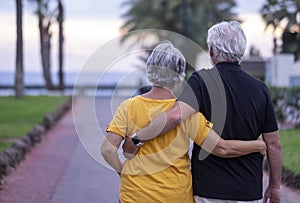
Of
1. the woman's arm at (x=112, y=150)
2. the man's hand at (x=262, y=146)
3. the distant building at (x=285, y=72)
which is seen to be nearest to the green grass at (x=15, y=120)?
the woman's arm at (x=112, y=150)

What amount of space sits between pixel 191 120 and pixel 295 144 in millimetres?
9520

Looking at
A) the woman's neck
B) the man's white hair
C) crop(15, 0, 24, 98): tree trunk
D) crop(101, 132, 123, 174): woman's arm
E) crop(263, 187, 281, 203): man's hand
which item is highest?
the man's white hair

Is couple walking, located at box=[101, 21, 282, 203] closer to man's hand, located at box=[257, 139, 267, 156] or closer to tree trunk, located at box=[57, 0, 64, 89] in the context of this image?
man's hand, located at box=[257, 139, 267, 156]

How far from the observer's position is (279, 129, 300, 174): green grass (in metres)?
10.2

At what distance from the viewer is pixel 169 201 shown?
3.81 m

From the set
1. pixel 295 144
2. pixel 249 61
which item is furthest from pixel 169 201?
pixel 249 61

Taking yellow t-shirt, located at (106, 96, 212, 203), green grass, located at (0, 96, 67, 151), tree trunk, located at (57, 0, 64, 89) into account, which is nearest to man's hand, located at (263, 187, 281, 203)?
yellow t-shirt, located at (106, 96, 212, 203)

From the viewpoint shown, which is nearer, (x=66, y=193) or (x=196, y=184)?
(x=196, y=184)

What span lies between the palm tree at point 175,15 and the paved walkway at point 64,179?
2741cm

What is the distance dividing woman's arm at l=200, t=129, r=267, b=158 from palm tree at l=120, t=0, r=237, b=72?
36.5m

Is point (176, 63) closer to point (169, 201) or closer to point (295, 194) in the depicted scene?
point (169, 201)

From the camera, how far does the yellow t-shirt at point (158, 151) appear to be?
3773mm

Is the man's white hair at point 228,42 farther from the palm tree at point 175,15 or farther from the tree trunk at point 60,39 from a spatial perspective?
the tree trunk at point 60,39

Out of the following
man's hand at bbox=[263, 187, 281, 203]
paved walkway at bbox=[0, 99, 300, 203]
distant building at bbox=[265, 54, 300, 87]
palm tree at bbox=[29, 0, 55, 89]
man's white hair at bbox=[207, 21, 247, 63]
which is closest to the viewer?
man's white hair at bbox=[207, 21, 247, 63]
